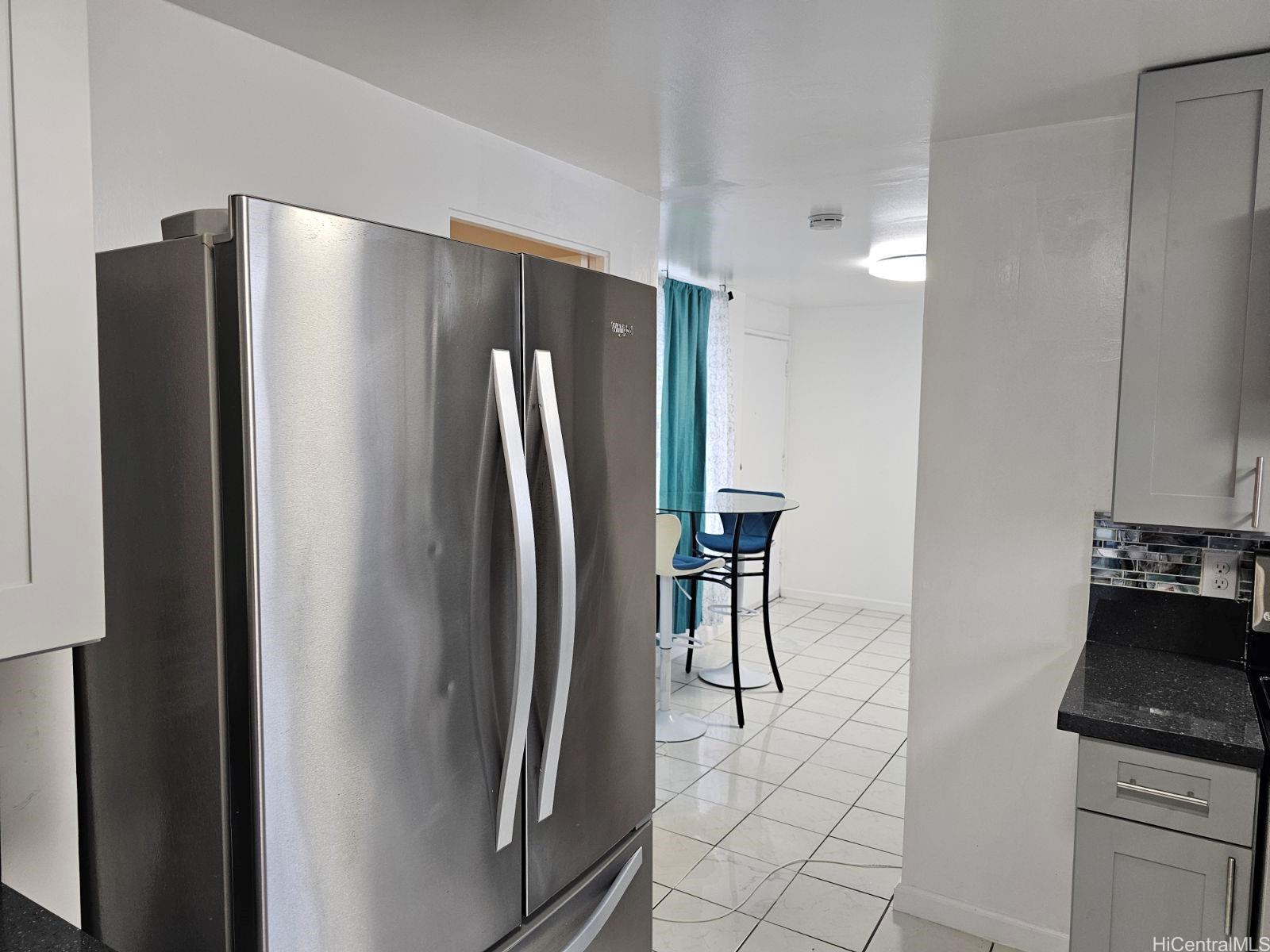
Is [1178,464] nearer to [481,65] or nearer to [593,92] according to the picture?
[593,92]

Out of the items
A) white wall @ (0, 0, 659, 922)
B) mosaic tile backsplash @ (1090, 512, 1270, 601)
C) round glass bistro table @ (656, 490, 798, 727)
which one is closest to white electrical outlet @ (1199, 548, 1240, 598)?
mosaic tile backsplash @ (1090, 512, 1270, 601)

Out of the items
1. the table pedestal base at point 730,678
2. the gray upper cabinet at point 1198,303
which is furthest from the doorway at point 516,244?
the table pedestal base at point 730,678

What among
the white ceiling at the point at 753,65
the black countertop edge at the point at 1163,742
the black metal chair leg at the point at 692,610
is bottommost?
the black metal chair leg at the point at 692,610

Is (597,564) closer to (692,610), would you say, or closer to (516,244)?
(516,244)

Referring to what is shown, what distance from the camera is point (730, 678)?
4973mm

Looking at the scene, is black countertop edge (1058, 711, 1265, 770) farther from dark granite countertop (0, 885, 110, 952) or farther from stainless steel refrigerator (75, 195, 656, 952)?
dark granite countertop (0, 885, 110, 952)

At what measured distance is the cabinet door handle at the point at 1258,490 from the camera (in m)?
1.83

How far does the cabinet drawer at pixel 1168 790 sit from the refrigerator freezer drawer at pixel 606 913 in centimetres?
94

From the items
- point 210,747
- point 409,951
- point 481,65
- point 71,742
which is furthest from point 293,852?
point 481,65

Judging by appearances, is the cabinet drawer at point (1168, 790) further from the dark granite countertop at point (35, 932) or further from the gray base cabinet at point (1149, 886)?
the dark granite countertop at point (35, 932)

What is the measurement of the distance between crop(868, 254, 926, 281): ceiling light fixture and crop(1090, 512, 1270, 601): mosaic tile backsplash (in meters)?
1.97

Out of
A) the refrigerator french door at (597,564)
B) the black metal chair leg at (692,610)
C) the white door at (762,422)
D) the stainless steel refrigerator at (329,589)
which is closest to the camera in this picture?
the stainless steel refrigerator at (329,589)

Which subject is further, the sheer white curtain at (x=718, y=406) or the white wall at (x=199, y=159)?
the sheer white curtain at (x=718, y=406)

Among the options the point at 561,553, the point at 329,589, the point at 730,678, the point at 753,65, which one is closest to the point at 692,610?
the point at 730,678
